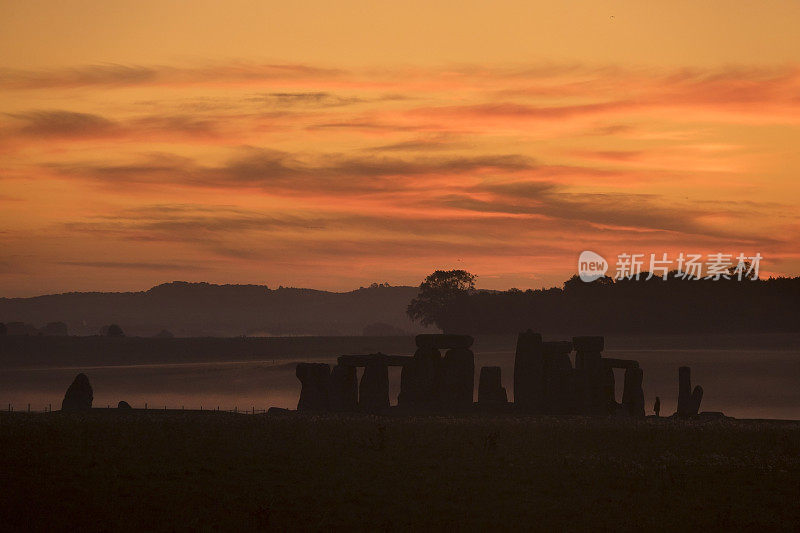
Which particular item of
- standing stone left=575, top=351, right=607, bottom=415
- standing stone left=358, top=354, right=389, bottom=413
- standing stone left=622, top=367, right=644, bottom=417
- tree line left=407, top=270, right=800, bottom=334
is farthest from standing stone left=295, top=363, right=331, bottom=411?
tree line left=407, top=270, right=800, bottom=334

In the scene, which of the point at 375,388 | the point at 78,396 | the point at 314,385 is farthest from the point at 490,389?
the point at 78,396

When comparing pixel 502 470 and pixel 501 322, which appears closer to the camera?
pixel 502 470

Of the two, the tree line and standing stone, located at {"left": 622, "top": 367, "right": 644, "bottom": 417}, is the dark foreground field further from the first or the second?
the tree line

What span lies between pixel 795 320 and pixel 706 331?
10090mm

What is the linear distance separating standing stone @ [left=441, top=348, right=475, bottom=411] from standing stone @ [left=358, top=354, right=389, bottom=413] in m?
2.42

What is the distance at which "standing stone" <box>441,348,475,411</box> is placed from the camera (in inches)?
1774

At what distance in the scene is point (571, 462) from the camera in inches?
1078

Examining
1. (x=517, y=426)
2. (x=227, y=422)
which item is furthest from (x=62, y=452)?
(x=517, y=426)

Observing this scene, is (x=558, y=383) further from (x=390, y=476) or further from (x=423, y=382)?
(x=390, y=476)

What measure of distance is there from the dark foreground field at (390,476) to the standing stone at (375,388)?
9.90 m

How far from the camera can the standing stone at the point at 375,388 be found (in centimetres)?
4500

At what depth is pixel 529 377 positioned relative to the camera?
45906mm

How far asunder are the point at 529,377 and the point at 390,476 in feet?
70.7

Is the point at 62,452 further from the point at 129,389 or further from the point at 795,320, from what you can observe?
the point at 795,320
